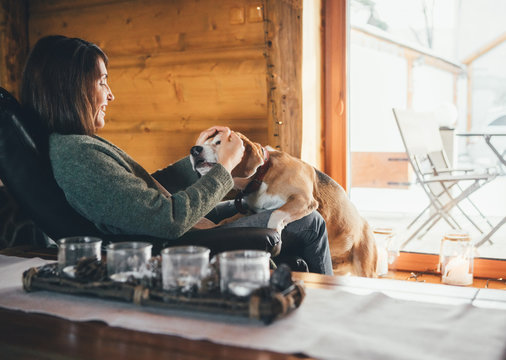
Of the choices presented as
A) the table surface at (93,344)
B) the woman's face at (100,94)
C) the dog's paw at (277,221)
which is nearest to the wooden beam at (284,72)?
the dog's paw at (277,221)

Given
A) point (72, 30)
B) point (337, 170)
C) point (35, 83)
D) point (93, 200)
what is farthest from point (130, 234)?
point (72, 30)

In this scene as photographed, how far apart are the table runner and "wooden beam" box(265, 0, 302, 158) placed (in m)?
1.86

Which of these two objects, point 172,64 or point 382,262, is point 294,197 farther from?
point 172,64

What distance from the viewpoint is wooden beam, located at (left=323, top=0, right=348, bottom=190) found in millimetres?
3137

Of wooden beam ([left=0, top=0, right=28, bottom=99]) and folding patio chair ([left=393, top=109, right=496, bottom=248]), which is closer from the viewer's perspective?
folding patio chair ([left=393, top=109, right=496, bottom=248])

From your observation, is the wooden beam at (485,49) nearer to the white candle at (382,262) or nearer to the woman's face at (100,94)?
the white candle at (382,262)

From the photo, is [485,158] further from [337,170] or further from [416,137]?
[337,170]

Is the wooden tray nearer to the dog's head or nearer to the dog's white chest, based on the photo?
the dog's head

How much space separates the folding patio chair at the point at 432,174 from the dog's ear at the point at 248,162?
1506 millimetres

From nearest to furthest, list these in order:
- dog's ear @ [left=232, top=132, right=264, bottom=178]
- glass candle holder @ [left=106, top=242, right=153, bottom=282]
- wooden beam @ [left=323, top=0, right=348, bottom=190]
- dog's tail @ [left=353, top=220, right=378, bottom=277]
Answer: glass candle holder @ [left=106, top=242, right=153, bottom=282] < dog's ear @ [left=232, top=132, right=264, bottom=178] < dog's tail @ [left=353, top=220, right=378, bottom=277] < wooden beam @ [left=323, top=0, right=348, bottom=190]

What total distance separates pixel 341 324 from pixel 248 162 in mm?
1217

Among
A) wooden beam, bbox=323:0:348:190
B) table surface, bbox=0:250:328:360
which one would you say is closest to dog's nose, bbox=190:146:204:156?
table surface, bbox=0:250:328:360

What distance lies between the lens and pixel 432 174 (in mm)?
3383

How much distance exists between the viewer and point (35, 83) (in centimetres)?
154
